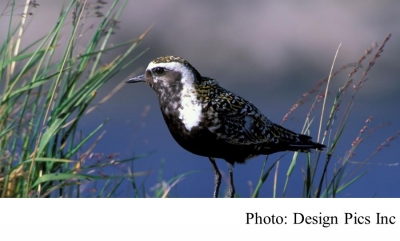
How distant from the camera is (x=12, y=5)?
3.37 m

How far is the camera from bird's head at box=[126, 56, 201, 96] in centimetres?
333

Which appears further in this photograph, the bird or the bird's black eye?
the bird's black eye

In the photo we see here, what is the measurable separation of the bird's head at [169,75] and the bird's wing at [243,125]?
21cm

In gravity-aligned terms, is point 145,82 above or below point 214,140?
above

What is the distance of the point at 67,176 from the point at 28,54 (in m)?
0.75

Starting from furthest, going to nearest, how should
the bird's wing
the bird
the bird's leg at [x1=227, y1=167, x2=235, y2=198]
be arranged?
the bird's leg at [x1=227, y1=167, x2=235, y2=198], the bird's wing, the bird

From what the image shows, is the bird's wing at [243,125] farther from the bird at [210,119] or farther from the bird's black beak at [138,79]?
the bird's black beak at [138,79]

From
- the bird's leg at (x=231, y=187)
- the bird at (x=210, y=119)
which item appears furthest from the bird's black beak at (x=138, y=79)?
the bird's leg at (x=231, y=187)

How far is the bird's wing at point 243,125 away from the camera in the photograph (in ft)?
11.1

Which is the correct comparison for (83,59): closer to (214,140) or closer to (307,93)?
(214,140)

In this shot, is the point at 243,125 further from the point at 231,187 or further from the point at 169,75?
the point at 169,75

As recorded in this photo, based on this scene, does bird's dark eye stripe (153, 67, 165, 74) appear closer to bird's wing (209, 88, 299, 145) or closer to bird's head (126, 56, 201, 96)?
bird's head (126, 56, 201, 96)

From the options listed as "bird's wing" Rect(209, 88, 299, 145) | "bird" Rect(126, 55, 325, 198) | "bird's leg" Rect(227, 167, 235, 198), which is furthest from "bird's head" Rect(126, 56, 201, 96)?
"bird's leg" Rect(227, 167, 235, 198)
